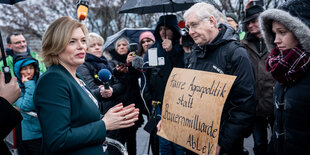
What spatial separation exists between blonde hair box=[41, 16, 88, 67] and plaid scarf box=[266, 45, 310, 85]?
1653mm

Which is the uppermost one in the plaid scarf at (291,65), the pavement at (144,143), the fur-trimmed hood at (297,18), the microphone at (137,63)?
the fur-trimmed hood at (297,18)

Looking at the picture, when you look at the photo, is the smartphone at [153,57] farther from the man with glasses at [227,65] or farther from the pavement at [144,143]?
the pavement at [144,143]

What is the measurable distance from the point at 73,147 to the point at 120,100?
2070mm

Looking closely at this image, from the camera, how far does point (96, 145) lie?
1817 millimetres

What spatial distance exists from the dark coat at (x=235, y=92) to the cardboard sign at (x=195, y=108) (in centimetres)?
21

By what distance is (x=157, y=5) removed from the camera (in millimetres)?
3518

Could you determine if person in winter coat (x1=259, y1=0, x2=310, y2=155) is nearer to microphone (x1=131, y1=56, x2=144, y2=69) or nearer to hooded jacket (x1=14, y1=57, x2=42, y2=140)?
microphone (x1=131, y1=56, x2=144, y2=69)

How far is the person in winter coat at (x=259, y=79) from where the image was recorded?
3.22 m

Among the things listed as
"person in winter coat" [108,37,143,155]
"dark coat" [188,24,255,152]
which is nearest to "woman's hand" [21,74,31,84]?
"person in winter coat" [108,37,143,155]

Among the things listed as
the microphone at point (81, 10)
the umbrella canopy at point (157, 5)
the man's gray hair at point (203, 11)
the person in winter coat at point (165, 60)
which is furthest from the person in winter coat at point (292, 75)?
the person in winter coat at point (165, 60)

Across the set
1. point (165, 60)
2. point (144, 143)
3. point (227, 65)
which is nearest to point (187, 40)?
point (165, 60)

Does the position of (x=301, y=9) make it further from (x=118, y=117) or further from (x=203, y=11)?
(x=118, y=117)

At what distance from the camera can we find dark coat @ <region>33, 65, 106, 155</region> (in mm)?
1606

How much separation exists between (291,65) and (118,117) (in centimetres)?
136
